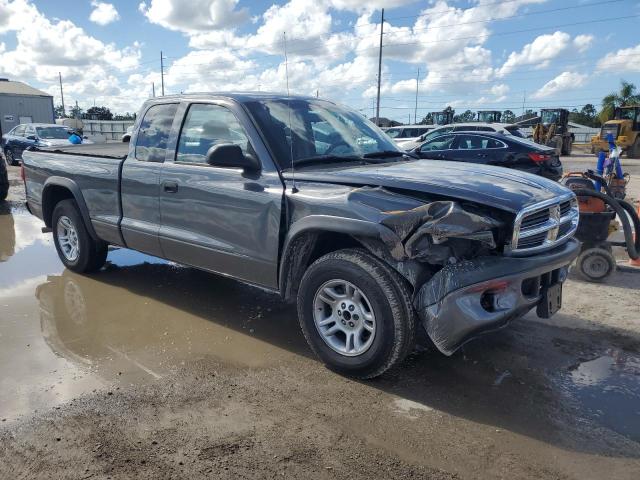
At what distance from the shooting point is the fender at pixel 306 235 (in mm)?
3402

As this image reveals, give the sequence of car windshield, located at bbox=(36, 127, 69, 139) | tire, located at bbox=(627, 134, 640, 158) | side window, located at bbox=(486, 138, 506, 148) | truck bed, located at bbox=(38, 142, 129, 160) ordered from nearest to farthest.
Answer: truck bed, located at bbox=(38, 142, 129, 160) → side window, located at bbox=(486, 138, 506, 148) → car windshield, located at bbox=(36, 127, 69, 139) → tire, located at bbox=(627, 134, 640, 158)

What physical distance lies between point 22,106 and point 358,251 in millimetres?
49437

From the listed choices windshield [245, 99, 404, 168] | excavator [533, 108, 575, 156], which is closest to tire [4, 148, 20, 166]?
windshield [245, 99, 404, 168]

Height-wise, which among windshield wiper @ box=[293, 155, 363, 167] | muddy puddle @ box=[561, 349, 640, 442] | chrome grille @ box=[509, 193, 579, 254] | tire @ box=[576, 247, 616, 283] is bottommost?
muddy puddle @ box=[561, 349, 640, 442]

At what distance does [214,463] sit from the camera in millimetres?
2828

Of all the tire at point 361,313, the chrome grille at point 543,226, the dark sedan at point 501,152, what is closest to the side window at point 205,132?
the tire at point 361,313

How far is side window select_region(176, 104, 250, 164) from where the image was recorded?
173 inches

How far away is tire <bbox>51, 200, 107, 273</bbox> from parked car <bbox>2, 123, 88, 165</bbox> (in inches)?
540

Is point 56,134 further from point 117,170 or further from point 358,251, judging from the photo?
point 358,251

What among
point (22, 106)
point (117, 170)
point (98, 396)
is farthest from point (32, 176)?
point (22, 106)

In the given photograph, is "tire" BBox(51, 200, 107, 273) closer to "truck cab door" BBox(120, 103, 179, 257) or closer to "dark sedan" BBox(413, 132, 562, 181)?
"truck cab door" BBox(120, 103, 179, 257)

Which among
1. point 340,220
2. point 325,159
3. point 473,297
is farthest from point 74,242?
point 473,297

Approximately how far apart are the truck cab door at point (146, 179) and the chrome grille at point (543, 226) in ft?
10.4

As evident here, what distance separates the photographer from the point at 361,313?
362 cm
